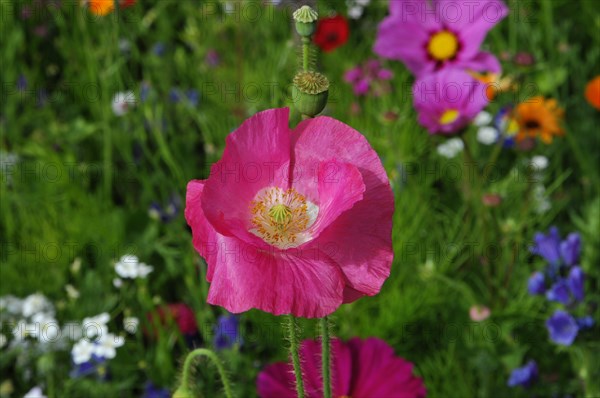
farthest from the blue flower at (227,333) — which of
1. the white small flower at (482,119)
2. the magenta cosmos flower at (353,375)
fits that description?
the white small flower at (482,119)

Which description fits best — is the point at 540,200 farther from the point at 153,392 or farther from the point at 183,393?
the point at 183,393

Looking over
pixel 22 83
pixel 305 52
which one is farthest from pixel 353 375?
pixel 22 83

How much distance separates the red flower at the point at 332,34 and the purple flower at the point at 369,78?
8cm

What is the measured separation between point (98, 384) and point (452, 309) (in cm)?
71

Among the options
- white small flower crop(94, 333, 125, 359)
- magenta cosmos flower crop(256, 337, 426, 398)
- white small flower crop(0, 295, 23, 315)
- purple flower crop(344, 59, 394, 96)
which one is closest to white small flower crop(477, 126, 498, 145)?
purple flower crop(344, 59, 394, 96)

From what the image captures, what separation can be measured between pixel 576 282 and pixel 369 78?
89 cm

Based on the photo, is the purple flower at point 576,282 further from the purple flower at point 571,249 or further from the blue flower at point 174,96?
the blue flower at point 174,96

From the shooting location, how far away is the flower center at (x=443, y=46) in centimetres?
173

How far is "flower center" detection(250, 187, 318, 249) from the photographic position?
80 cm

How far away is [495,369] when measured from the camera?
149 cm

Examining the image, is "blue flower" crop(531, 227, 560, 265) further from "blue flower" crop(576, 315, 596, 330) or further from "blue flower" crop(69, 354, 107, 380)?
"blue flower" crop(69, 354, 107, 380)

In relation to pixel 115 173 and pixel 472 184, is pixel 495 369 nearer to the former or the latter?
pixel 472 184

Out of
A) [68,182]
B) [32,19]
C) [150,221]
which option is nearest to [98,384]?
[150,221]

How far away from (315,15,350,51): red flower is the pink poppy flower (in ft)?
1.34
